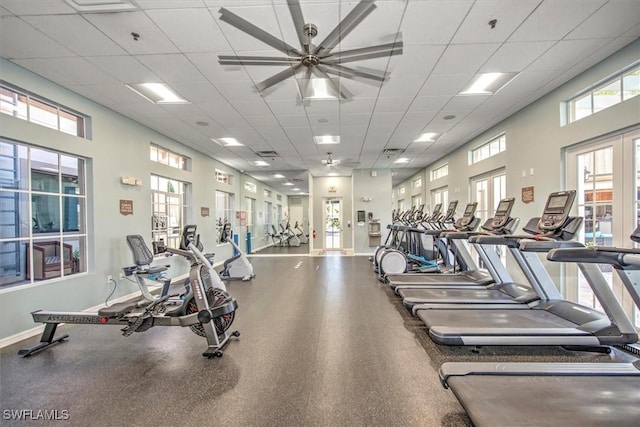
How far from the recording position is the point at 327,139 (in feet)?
21.8

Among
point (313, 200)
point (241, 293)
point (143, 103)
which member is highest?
point (143, 103)

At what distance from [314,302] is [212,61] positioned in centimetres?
362

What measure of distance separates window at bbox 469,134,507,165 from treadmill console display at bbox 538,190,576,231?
115 inches

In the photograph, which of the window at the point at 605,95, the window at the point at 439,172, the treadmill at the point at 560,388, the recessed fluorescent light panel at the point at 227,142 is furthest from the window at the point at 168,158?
the window at the point at 439,172

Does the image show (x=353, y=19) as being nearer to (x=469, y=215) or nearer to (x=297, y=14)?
(x=297, y=14)

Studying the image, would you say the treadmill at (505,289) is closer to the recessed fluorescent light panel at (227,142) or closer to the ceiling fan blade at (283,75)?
the ceiling fan blade at (283,75)

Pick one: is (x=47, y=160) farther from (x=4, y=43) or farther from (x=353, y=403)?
(x=353, y=403)

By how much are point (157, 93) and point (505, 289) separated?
5721mm

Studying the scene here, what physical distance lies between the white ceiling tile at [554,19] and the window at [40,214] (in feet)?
18.5

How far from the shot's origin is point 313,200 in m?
11.1

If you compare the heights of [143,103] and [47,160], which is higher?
[143,103]

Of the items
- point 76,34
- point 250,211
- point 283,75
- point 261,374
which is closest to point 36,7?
point 76,34

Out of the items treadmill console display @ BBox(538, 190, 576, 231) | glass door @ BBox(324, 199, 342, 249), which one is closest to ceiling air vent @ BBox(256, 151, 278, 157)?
glass door @ BBox(324, 199, 342, 249)

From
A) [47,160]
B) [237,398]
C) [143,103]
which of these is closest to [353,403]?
[237,398]
